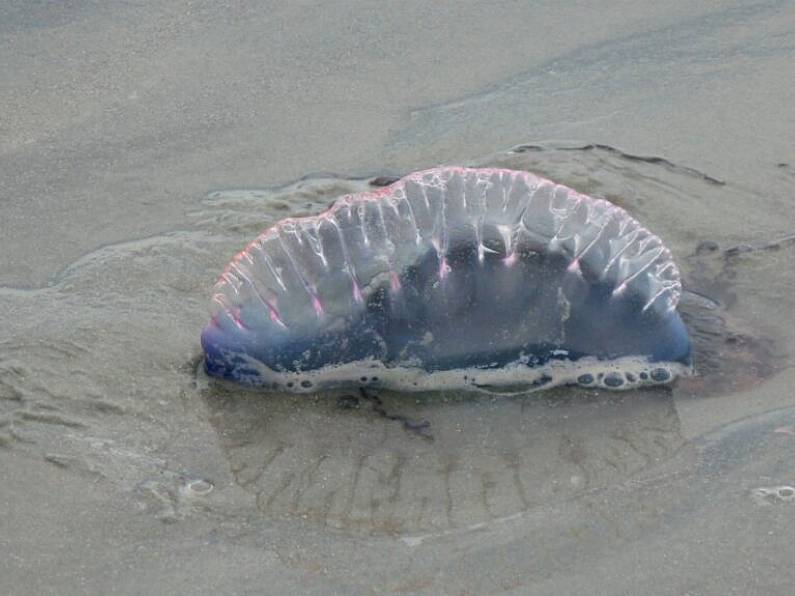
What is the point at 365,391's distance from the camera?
174 inches

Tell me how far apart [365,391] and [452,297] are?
0.45 m

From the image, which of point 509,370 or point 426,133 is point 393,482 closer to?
point 509,370

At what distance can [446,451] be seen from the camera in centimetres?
414

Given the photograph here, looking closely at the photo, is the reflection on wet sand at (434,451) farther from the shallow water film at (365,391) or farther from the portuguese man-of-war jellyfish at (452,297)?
the portuguese man-of-war jellyfish at (452,297)

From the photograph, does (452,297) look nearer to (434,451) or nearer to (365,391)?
(365,391)

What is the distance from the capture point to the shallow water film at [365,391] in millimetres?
3717

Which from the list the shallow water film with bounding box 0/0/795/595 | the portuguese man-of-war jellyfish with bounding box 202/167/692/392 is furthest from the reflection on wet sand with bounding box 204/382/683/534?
the portuguese man-of-war jellyfish with bounding box 202/167/692/392

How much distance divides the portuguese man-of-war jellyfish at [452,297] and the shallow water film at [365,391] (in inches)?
4.2

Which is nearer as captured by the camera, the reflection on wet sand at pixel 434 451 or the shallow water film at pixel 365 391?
the shallow water film at pixel 365 391

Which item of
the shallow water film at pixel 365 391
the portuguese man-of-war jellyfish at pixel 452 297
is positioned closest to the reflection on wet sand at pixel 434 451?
the shallow water film at pixel 365 391

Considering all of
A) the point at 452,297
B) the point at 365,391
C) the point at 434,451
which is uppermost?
the point at 452,297

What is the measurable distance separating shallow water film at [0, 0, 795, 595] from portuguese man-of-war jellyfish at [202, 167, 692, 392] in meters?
0.11

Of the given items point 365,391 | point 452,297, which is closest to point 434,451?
point 365,391

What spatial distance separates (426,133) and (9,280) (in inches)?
78.2
